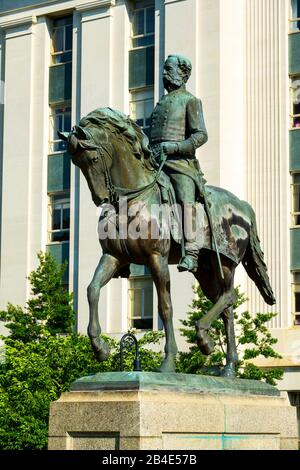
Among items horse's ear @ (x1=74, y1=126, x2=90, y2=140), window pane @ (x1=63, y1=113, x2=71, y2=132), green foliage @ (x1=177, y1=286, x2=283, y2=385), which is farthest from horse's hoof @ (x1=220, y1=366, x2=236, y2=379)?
window pane @ (x1=63, y1=113, x2=71, y2=132)

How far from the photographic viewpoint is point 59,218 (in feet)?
162

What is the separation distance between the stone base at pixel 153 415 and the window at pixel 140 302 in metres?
29.5

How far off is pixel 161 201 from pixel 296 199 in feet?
92.6

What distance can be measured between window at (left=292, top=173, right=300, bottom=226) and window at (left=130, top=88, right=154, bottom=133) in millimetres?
7114

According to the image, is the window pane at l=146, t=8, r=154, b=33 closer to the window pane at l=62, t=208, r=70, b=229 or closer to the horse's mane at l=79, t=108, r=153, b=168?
the window pane at l=62, t=208, r=70, b=229

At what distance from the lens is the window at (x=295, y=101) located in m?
43.9

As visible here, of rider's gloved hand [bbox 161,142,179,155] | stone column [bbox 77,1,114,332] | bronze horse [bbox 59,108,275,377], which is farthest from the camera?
stone column [bbox 77,1,114,332]

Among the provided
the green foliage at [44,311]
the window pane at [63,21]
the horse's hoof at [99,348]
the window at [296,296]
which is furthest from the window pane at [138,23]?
the horse's hoof at [99,348]

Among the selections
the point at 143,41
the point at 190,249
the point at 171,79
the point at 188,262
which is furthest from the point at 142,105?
the point at 188,262

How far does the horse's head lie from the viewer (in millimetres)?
15305

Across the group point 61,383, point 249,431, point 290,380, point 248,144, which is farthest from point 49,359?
point 249,431

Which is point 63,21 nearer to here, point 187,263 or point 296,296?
point 296,296

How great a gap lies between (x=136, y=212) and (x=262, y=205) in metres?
28.6

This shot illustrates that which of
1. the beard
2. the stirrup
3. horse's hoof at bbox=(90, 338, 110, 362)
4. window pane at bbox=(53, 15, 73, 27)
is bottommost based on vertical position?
horse's hoof at bbox=(90, 338, 110, 362)
